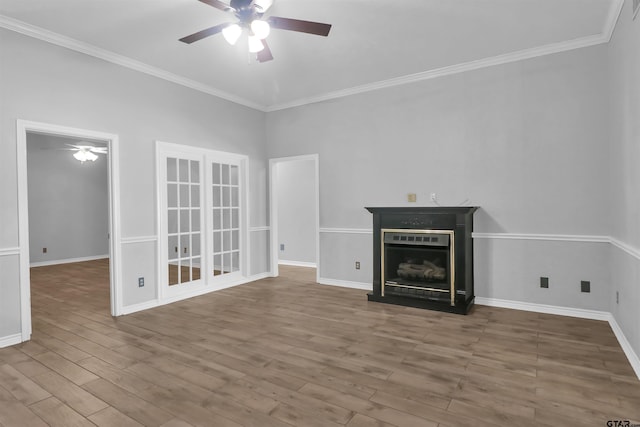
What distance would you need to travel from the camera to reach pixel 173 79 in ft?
14.6

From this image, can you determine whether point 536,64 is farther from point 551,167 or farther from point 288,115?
point 288,115

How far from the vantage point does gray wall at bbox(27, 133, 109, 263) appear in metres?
7.23

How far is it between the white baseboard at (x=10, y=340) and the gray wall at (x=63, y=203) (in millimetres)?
4315

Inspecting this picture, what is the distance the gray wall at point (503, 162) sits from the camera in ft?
11.8

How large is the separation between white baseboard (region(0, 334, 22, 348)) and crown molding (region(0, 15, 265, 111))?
2.67 meters

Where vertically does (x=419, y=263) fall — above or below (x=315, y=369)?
above

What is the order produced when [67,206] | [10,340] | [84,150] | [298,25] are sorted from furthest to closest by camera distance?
[67,206] < [84,150] < [10,340] < [298,25]

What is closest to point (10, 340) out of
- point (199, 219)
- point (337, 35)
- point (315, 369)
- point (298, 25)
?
point (199, 219)

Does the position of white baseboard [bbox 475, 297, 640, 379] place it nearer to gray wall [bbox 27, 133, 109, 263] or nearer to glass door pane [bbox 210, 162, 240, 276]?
glass door pane [bbox 210, 162, 240, 276]

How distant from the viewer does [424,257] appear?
4.20m

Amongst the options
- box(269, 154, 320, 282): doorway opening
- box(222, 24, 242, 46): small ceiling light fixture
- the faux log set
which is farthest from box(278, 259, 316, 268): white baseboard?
box(222, 24, 242, 46): small ceiling light fixture

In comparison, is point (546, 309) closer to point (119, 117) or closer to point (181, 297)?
point (181, 297)

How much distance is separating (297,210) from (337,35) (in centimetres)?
417

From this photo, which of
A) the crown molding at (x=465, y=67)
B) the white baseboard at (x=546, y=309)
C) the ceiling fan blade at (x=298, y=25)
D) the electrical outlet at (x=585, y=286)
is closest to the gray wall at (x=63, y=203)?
the crown molding at (x=465, y=67)
